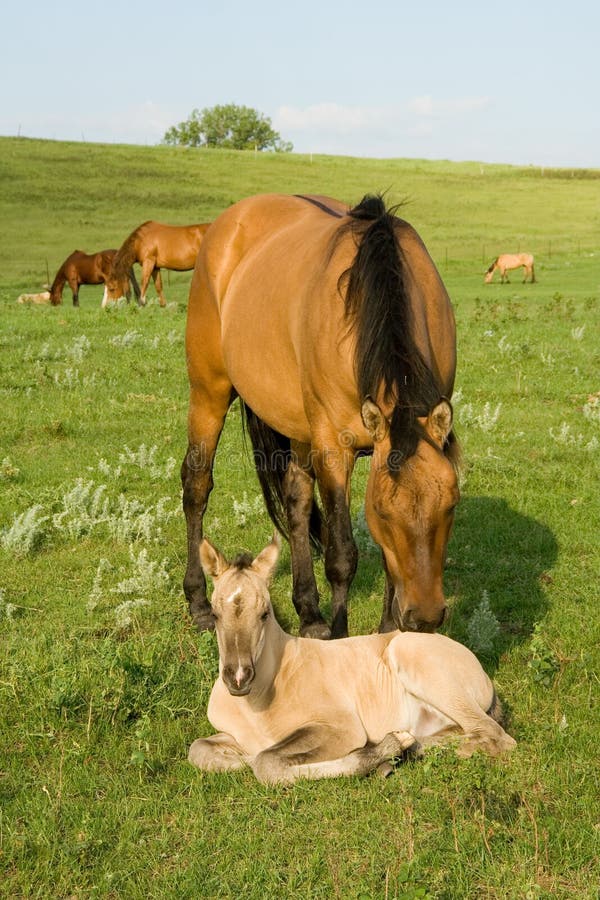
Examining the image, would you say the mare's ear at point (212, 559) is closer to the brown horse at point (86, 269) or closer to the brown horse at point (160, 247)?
the brown horse at point (160, 247)

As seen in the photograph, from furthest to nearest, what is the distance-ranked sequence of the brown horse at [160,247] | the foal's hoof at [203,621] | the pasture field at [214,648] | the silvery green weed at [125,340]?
the brown horse at [160,247], the silvery green weed at [125,340], the foal's hoof at [203,621], the pasture field at [214,648]

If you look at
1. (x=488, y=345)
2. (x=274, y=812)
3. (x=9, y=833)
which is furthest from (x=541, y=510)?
(x=488, y=345)

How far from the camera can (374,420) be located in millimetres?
4113

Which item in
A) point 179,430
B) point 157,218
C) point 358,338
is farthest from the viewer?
point 157,218

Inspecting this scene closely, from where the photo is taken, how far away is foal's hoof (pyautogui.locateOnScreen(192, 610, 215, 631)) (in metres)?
6.07

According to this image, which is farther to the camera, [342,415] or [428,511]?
[342,415]

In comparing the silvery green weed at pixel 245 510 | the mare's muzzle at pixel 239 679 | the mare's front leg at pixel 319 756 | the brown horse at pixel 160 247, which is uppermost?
the brown horse at pixel 160 247

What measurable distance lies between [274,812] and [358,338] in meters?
2.12

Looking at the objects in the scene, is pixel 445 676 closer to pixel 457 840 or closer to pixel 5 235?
pixel 457 840

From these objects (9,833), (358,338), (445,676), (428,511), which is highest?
(358,338)

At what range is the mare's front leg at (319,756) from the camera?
3949 mm

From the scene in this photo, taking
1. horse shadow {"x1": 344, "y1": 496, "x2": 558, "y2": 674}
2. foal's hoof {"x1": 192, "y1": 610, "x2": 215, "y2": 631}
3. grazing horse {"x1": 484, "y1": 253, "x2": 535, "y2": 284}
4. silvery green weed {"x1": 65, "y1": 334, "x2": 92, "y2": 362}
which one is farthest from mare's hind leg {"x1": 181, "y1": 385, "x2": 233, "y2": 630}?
grazing horse {"x1": 484, "y1": 253, "x2": 535, "y2": 284}

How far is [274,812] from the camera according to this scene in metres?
3.76

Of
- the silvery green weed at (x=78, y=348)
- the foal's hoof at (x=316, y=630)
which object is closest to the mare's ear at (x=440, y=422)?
the foal's hoof at (x=316, y=630)
